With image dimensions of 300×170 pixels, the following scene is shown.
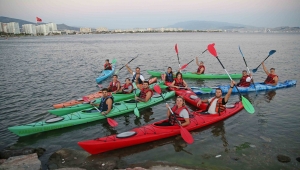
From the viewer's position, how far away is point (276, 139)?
6746 mm

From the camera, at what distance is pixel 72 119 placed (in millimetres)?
7383

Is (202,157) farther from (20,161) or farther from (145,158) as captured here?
(20,161)

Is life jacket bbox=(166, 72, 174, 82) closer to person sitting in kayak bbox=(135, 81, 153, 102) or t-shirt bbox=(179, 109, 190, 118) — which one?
person sitting in kayak bbox=(135, 81, 153, 102)

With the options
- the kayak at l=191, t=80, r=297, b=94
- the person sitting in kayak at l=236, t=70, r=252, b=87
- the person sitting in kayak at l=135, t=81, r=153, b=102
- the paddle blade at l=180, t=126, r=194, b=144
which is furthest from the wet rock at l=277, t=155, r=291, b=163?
the person sitting in kayak at l=236, t=70, r=252, b=87

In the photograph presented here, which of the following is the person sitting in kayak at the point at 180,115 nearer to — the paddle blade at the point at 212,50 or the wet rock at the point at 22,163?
the paddle blade at the point at 212,50

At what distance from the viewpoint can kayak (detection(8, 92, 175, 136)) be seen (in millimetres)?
6660

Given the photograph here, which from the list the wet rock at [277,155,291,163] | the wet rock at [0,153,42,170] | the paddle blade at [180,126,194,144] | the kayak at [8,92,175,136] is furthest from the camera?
the kayak at [8,92,175,136]

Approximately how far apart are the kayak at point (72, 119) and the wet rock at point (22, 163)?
1.90m

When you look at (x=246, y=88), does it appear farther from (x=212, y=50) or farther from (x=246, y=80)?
(x=212, y=50)

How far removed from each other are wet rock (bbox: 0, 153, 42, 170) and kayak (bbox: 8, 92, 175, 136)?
1899mm

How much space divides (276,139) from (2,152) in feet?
26.9

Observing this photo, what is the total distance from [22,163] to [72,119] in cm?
270

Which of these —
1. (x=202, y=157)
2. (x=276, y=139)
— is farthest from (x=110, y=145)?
(x=276, y=139)

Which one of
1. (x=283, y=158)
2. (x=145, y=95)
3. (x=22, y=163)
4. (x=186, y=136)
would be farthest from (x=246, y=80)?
(x=22, y=163)
